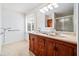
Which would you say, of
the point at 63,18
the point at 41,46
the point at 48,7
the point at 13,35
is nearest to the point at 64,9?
the point at 63,18

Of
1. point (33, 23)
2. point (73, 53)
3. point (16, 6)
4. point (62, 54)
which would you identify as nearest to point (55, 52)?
point (62, 54)

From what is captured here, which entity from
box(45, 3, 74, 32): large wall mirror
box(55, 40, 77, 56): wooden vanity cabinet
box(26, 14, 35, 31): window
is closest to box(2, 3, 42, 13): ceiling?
box(26, 14, 35, 31): window

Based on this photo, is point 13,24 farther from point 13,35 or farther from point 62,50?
point 62,50

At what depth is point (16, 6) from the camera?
4.65ft

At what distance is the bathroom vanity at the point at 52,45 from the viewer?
128cm

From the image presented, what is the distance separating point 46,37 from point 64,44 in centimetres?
33

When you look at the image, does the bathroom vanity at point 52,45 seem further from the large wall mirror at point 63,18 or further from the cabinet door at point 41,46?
the large wall mirror at point 63,18

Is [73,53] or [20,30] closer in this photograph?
[73,53]

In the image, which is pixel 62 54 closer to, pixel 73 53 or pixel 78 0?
pixel 73 53

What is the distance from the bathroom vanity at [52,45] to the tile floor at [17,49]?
0.08 m

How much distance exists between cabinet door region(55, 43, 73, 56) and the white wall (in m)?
0.57

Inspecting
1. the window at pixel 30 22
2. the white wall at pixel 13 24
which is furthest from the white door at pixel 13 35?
the window at pixel 30 22

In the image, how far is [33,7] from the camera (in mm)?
1448

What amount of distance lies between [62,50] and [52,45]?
0.58 feet
